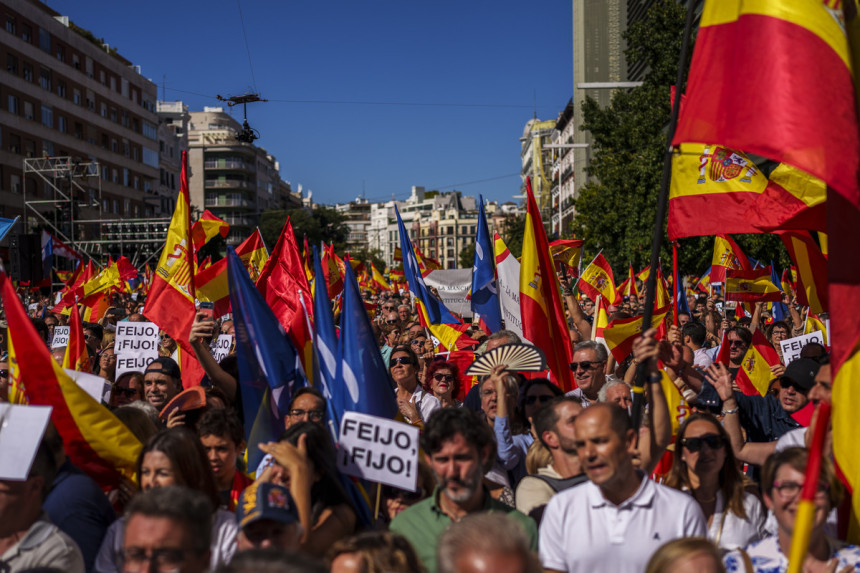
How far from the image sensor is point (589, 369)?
22.6ft

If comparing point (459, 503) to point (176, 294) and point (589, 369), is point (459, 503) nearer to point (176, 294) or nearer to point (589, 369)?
point (589, 369)

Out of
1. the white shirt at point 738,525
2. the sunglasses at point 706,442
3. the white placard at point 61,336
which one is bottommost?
the white shirt at point 738,525

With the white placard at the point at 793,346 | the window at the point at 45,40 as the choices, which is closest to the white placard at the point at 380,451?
the white placard at the point at 793,346

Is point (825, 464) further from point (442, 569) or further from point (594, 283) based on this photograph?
point (594, 283)

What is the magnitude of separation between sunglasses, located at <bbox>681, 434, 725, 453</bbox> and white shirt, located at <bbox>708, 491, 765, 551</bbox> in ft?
0.73

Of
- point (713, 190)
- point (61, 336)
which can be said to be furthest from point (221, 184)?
point (713, 190)

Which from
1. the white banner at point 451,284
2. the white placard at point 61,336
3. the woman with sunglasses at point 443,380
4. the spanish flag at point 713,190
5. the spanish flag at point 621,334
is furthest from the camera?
the white banner at point 451,284

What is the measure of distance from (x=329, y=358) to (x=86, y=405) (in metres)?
1.52

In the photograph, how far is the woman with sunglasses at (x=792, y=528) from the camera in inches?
137

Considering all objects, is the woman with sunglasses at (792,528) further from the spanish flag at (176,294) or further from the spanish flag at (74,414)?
the spanish flag at (176,294)

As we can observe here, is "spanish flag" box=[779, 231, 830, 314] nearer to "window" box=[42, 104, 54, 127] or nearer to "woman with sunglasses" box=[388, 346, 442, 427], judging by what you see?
"woman with sunglasses" box=[388, 346, 442, 427]

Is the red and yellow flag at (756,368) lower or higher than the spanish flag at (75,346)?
lower

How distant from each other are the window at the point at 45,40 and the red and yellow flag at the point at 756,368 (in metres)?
47.6

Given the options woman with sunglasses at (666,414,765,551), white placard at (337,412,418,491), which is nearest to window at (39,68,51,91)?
white placard at (337,412,418,491)
